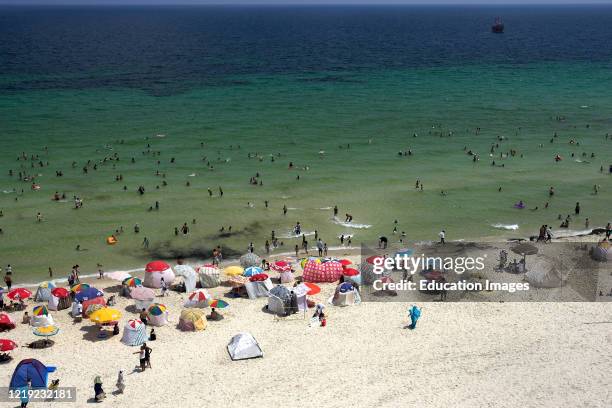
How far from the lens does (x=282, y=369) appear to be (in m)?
27.2

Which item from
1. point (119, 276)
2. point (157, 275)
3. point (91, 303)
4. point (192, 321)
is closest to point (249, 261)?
point (157, 275)

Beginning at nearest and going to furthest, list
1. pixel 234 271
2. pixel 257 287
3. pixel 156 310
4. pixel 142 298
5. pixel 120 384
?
pixel 120 384, pixel 156 310, pixel 142 298, pixel 257 287, pixel 234 271

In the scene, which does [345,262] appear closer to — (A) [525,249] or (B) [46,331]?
(A) [525,249]

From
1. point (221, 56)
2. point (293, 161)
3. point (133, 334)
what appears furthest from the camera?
point (221, 56)

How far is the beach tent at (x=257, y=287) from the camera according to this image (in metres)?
34.8

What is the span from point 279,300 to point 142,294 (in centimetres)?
705

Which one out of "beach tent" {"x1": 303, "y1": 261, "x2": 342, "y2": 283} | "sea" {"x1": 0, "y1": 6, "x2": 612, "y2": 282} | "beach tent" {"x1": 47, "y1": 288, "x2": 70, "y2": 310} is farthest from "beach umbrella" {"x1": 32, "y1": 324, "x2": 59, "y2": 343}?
"beach tent" {"x1": 303, "y1": 261, "x2": 342, "y2": 283}

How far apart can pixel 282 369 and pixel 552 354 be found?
1144cm

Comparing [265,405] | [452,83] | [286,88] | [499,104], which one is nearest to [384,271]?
[265,405]

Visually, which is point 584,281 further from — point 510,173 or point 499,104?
point 499,104

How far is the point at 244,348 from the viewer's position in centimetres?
2833

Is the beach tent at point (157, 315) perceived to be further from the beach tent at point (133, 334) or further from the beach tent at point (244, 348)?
the beach tent at point (244, 348)

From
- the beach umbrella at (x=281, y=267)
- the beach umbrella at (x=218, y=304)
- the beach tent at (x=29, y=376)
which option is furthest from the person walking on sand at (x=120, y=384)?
the beach umbrella at (x=281, y=267)

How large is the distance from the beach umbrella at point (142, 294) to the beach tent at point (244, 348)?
6.45 m
